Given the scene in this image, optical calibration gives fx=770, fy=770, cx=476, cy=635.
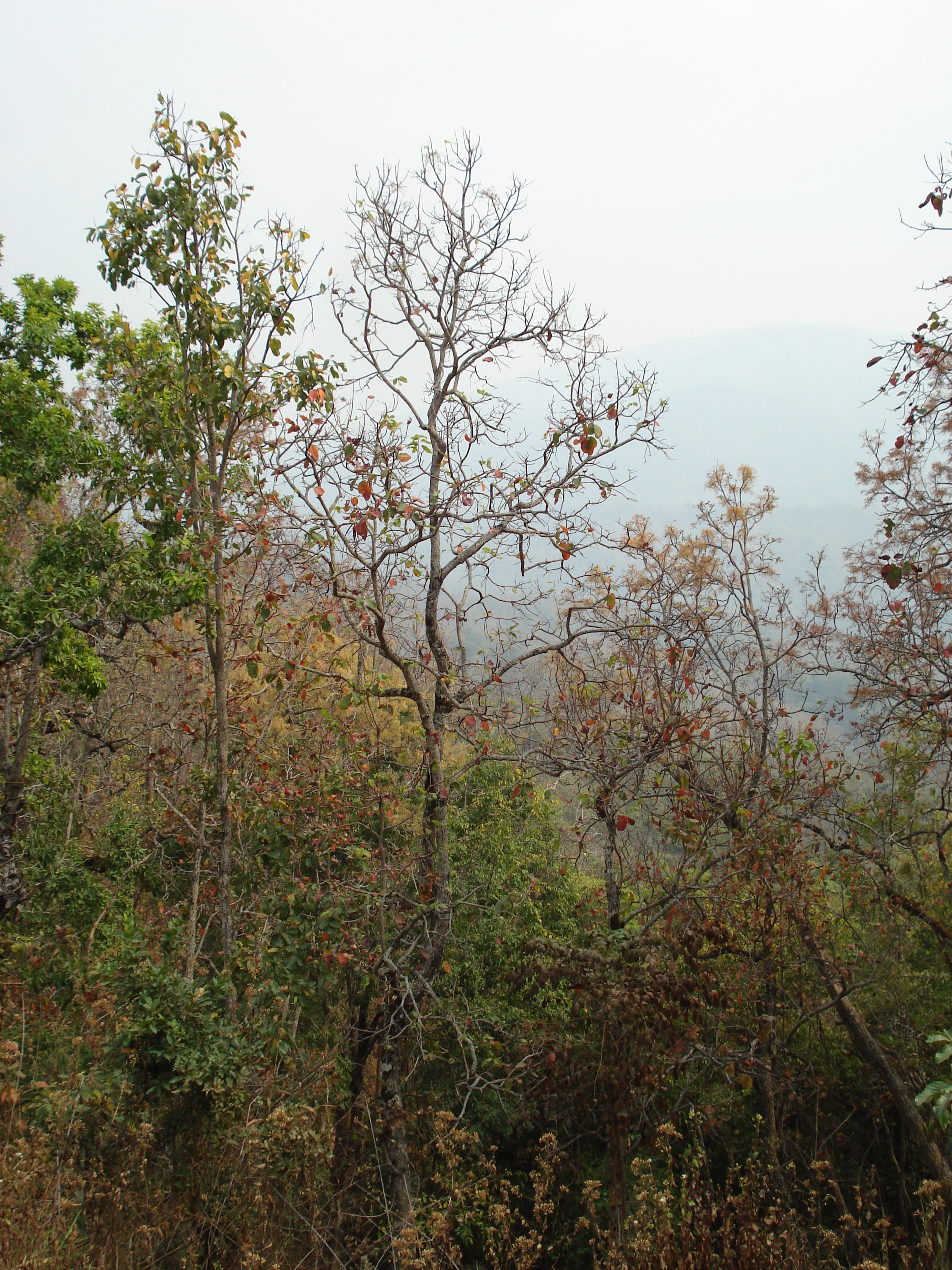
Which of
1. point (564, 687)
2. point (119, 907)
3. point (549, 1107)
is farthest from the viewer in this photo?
point (119, 907)

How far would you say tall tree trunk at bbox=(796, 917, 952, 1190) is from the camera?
7.09m

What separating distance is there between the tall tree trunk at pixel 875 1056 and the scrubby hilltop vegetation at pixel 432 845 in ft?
0.17

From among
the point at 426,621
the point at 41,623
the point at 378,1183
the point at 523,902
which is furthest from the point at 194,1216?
the point at 523,902

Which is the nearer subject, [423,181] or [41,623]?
[423,181]

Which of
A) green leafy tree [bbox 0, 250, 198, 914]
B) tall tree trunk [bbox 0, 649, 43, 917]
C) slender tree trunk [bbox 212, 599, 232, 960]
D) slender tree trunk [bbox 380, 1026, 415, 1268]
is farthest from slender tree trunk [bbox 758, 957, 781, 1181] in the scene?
tall tree trunk [bbox 0, 649, 43, 917]

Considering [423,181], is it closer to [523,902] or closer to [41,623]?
[41,623]

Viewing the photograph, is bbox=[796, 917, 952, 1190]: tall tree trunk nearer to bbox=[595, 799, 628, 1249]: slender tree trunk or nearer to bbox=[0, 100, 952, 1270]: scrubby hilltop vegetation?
bbox=[0, 100, 952, 1270]: scrubby hilltop vegetation

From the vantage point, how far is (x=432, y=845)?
21.4 feet

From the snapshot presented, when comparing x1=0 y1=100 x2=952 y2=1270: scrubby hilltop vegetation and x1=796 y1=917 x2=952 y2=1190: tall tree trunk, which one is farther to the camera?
x1=796 y1=917 x2=952 y2=1190: tall tree trunk

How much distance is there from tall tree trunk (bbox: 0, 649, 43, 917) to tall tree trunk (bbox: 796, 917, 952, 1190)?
8777 mm

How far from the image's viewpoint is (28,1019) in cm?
765

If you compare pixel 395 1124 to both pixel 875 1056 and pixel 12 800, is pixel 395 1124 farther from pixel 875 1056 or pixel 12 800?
pixel 12 800

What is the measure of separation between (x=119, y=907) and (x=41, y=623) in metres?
3.97

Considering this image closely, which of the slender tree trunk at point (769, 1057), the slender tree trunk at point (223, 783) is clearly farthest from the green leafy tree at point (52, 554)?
the slender tree trunk at point (769, 1057)
